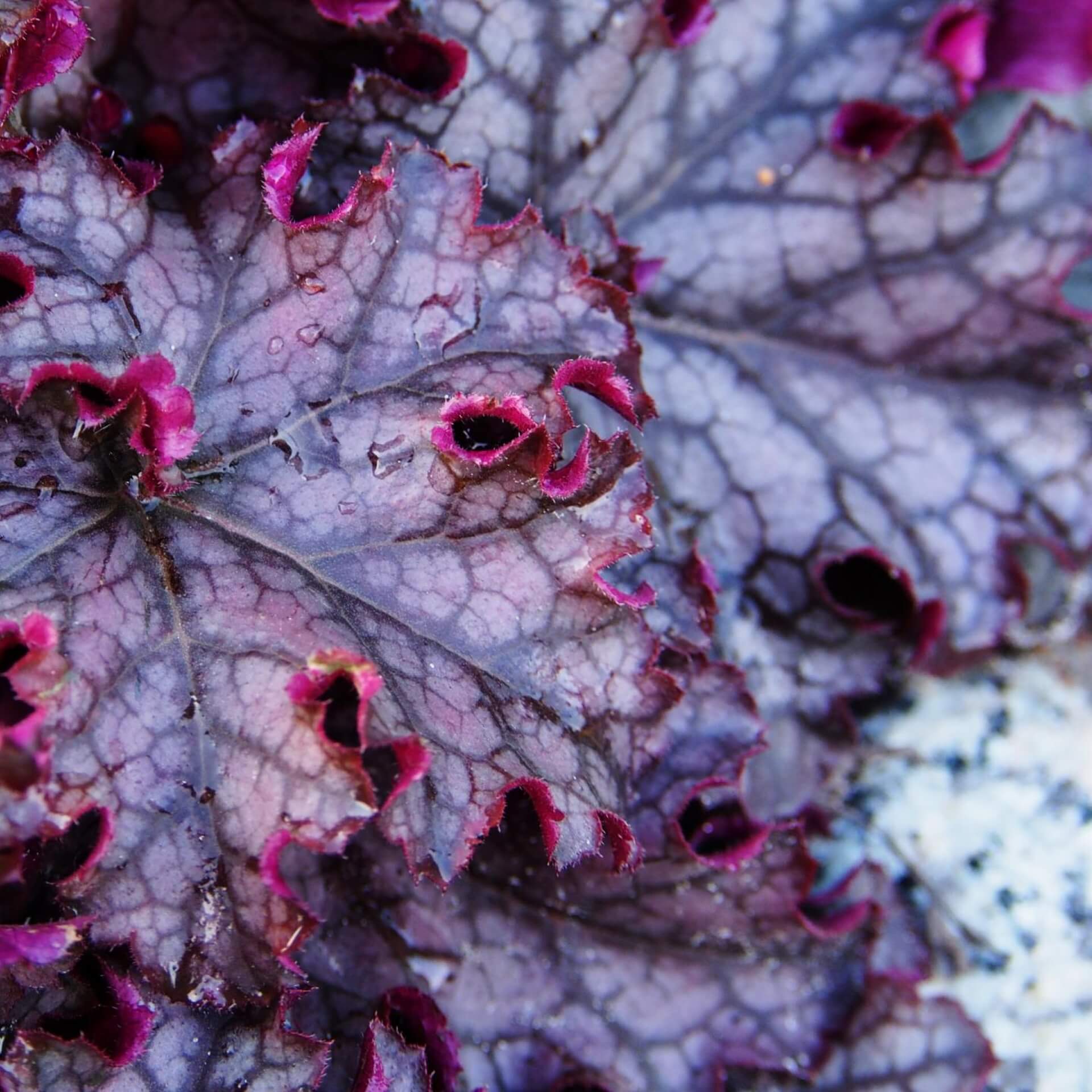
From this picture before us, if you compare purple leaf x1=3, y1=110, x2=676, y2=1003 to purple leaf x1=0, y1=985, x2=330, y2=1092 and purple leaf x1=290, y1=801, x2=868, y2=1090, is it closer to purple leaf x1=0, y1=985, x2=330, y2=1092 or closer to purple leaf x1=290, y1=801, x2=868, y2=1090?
purple leaf x1=0, y1=985, x2=330, y2=1092

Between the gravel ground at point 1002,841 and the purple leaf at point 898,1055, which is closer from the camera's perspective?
the purple leaf at point 898,1055

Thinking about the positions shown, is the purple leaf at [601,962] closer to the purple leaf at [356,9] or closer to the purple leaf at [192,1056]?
the purple leaf at [192,1056]

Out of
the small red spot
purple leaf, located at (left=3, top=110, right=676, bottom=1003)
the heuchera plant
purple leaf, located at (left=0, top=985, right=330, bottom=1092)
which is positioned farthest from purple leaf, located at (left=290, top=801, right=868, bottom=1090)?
the small red spot

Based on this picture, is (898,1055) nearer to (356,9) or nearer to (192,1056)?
(192,1056)

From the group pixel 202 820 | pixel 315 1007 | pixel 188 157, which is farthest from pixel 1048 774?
pixel 188 157

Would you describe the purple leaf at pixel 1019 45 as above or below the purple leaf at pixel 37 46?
above

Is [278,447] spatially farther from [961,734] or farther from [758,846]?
[961,734]

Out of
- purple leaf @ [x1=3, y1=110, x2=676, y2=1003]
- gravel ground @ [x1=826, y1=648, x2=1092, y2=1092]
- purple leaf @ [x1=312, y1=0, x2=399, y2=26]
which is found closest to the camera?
purple leaf @ [x1=3, y1=110, x2=676, y2=1003]

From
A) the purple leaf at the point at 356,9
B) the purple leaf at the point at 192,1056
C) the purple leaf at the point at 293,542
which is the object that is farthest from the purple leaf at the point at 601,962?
the purple leaf at the point at 356,9
